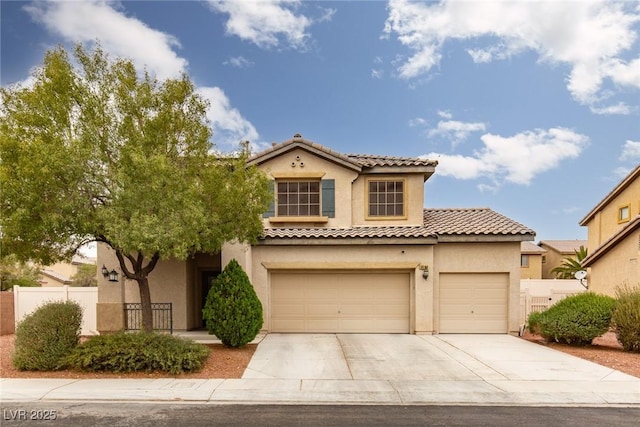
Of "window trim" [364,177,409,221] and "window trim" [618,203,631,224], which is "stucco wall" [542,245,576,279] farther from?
"window trim" [364,177,409,221]

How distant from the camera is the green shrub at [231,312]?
10.9 m

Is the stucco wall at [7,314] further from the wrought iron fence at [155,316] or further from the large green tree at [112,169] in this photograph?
the large green tree at [112,169]

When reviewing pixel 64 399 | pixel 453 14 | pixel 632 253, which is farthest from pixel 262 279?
pixel 632 253

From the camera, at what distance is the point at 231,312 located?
35.9 feet

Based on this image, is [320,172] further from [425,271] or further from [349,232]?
[425,271]

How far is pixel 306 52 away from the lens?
18.3 metres

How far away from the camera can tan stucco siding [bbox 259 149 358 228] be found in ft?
50.4

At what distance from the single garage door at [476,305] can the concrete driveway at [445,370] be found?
1.17 meters

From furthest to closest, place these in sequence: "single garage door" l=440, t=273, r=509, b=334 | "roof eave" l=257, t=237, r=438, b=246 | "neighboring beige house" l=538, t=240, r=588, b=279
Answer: "neighboring beige house" l=538, t=240, r=588, b=279, "single garage door" l=440, t=273, r=509, b=334, "roof eave" l=257, t=237, r=438, b=246

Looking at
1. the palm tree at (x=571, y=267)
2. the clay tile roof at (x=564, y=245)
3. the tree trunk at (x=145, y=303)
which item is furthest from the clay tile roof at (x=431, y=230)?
the clay tile roof at (x=564, y=245)

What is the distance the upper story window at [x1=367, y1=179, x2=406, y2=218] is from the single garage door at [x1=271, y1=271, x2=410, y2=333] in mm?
2655

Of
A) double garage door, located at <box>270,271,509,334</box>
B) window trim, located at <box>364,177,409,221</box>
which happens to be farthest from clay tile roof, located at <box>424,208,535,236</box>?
double garage door, located at <box>270,271,509,334</box>

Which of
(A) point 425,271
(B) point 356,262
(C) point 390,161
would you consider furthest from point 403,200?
(B) point 356,262

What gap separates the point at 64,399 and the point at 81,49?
317 inches
